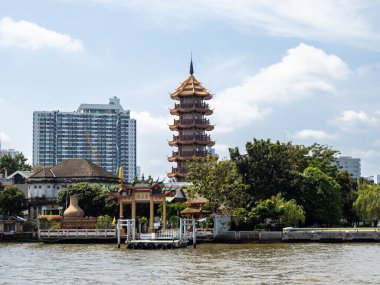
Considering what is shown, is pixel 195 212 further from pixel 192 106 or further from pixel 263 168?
pixel 192 106

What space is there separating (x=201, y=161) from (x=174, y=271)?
42217 millimetres

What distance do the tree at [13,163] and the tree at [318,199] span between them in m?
74.8

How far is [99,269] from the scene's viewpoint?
45.5 meters

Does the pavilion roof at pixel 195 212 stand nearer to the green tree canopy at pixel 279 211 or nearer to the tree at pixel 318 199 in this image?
Result: the green tree canopy at pixel 279 211

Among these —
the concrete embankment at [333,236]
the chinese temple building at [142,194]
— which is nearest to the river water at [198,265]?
the concrete embankment at [333,236]

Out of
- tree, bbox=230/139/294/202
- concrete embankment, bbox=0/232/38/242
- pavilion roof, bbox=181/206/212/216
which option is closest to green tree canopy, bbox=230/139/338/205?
tree, bbox=230/139/294/202

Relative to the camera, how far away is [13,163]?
145 m

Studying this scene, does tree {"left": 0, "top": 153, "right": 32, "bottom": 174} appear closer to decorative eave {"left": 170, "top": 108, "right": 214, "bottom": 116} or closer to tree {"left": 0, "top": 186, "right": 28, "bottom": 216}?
tree {"left": 0, "top": 186, "right": 28, "bottom": 216}

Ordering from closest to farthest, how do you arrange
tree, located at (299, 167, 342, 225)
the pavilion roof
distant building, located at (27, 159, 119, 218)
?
the pavilion roof < tree, located at (299, 167, 342, 225) < distant building, located at (27, 159, 119, 218)

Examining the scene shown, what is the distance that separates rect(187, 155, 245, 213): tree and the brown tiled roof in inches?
1140

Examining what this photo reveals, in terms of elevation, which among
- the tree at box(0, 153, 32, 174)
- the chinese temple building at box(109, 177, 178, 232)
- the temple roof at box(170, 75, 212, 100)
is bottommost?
the chinese temple building at box(109, 177, 178, 232)

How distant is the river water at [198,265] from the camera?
39594mm

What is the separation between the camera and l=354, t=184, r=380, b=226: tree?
83750 millimetres

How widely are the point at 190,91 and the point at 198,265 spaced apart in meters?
68.3
